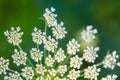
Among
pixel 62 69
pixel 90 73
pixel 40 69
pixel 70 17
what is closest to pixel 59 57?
pixel 62 69

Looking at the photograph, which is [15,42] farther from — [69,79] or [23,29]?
[23,29]

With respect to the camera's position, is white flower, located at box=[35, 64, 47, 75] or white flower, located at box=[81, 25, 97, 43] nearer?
white flower, located at box=[35, 64, 47, 75]

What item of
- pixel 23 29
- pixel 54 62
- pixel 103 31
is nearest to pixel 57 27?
pixel 54 62

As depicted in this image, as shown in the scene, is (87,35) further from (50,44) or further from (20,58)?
(20,58)

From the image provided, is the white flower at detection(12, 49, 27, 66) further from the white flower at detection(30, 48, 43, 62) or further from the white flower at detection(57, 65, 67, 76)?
the white flower at detection(57, 65, 67, 76)

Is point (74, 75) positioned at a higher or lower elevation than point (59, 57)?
lower

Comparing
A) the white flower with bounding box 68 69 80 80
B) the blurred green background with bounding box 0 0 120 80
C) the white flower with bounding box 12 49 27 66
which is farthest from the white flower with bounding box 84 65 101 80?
the blurred green background with bounding box 0 0 120 80

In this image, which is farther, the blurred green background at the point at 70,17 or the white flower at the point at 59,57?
the blurred green background at the point at 70,17

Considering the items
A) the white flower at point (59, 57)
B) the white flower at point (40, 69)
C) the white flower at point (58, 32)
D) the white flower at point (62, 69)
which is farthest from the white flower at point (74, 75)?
the white flower at point (58, 32)

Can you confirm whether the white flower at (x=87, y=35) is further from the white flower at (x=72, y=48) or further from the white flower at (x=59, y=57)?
the white flower at (x=59, y=57)
